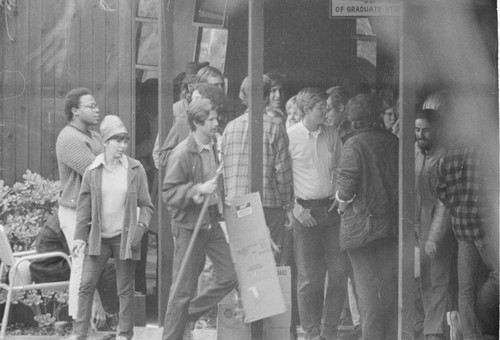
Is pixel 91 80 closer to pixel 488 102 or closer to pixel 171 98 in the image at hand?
pixel 171 98

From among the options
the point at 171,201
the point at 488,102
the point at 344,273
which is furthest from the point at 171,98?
the point at 488,102

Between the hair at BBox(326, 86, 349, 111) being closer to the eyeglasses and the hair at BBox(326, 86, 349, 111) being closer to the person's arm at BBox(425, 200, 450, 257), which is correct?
the person's arm at BBox(425, 200, 450, 257)

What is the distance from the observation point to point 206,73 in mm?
7672

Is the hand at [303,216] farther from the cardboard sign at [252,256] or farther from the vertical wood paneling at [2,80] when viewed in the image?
the vertical wood paneling at [2,80]

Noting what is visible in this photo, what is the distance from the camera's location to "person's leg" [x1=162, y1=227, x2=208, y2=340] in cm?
768

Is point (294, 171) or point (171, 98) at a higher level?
point (171, 98)

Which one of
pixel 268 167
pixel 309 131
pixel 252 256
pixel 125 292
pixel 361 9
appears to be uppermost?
pixel 361 9

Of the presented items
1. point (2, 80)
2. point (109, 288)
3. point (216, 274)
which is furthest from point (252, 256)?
point (2, 80)

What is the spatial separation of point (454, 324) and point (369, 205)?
1.00 meters

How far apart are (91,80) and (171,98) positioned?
0.54 metres

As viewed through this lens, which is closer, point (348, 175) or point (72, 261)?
point (72, 261)

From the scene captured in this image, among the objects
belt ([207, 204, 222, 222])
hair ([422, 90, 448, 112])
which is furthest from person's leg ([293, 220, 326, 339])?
hair ([422, 90, 448, 112])

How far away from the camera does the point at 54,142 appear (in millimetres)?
7758

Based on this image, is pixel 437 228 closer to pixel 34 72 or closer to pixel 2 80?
pixel 34 72
